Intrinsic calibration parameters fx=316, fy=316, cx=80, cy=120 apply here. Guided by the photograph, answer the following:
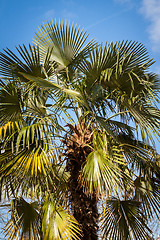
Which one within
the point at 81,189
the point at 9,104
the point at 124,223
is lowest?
the point at 124,223

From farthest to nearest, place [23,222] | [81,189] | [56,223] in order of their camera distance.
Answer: [81,189] → [23,222] → [56,223]

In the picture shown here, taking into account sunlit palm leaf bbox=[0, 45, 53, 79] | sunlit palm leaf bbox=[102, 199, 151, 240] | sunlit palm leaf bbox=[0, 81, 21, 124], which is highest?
sunlit palm leaf bbox=[0, 45, 53, 79]

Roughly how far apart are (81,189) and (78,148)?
578 millimetres

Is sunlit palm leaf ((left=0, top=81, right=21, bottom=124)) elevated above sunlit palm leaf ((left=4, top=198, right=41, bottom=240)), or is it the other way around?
sunlit palm leaf ((left=0, top=81, right=21, bottom=124))

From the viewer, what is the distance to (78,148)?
454 centimetres

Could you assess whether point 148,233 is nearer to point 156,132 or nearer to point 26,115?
point 156,132

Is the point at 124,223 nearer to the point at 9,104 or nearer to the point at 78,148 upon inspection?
the point at 78,148

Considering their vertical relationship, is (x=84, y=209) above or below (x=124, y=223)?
above

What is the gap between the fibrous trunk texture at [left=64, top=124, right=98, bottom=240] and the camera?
4301mm

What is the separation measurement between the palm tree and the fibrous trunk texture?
0.5 inches

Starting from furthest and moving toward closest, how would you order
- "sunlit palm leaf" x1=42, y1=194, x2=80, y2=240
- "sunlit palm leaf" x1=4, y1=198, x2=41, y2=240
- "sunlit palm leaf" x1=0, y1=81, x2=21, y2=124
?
1. "sunlit palm leaf" x1=0, y1=81, x2=21, y2=124
2. "sunlit palm leaf" x1=4, y1=198, x2=41, y2=240
3. "sunlit palm leaf" x1=42, y1=194, x2=80, y2=240

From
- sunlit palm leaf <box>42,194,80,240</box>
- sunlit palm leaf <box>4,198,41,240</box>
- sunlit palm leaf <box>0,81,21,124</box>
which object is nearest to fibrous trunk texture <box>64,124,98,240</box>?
sunlit palm leaf <box>42,194,80,240</box>

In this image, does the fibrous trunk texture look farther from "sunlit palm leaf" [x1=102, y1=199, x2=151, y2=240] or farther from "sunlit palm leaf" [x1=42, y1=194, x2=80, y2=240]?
"sunlit palm leaf" [x1=102, y1=199, x2=151, y2=240]

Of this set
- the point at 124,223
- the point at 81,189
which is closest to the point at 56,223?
the point at 81,189
